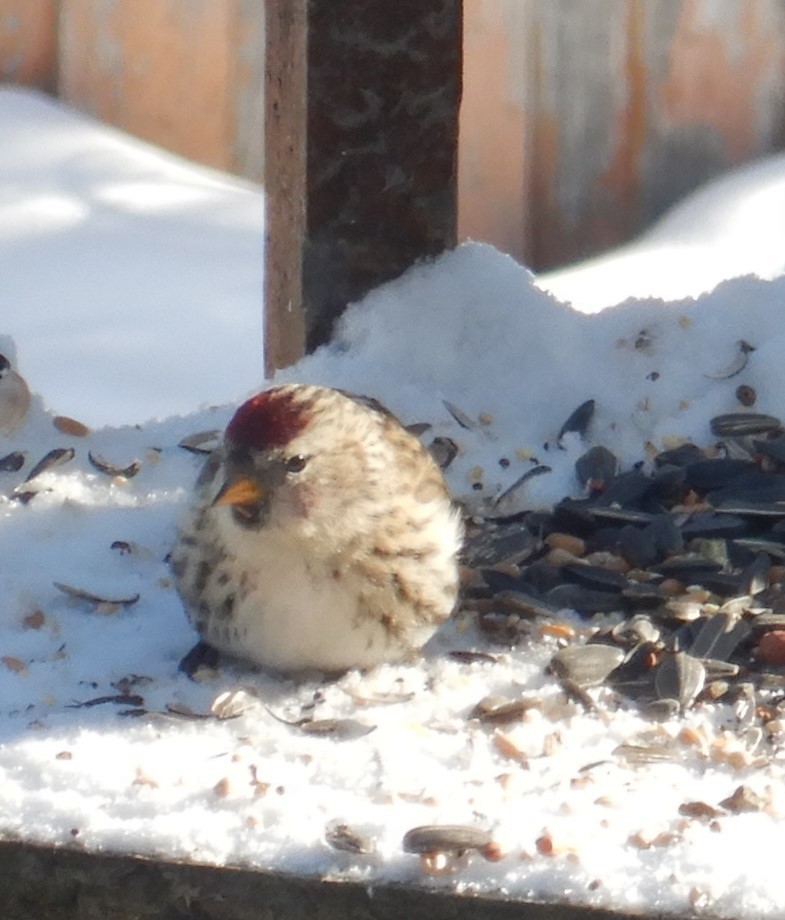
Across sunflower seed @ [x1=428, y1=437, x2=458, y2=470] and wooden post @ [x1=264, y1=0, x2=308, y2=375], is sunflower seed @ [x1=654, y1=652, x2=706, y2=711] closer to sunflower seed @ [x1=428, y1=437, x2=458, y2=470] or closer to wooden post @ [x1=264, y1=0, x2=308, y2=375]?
sunflower seed @ [x1=428, y1=437, x2=458, y2=470]

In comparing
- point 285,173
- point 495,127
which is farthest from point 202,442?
point 495,127

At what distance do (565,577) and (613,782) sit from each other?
503 millimetres

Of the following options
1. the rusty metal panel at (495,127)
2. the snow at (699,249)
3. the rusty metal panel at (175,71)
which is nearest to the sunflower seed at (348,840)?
the snow at (699,249)

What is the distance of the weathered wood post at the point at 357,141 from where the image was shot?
2344 millimetres

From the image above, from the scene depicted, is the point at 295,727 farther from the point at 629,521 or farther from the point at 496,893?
the point at 629,521

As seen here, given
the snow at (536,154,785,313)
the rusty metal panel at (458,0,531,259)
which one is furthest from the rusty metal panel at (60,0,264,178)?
the snow at (536,154,785,313)

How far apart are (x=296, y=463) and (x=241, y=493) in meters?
0.07

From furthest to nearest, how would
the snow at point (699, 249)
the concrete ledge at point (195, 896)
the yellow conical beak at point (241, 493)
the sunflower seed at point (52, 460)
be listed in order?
the snow at point (699, 249), the sunflower seed at point (52, 460), the yellow conical beak at point (241, 493), the concrete ledge at point (195, 896)

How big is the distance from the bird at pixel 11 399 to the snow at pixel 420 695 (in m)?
0.02

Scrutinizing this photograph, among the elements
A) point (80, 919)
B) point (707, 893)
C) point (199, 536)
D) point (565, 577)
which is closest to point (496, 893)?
point (707, 893)

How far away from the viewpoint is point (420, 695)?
179cm

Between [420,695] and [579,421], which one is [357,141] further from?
[420,695]

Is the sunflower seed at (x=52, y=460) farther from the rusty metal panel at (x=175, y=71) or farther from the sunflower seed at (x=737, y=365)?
the rusty metal panel at (x=175, y=71)

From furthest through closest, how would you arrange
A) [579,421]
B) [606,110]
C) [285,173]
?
1. [606,110]
2. [285,173]
3. [579,421]
